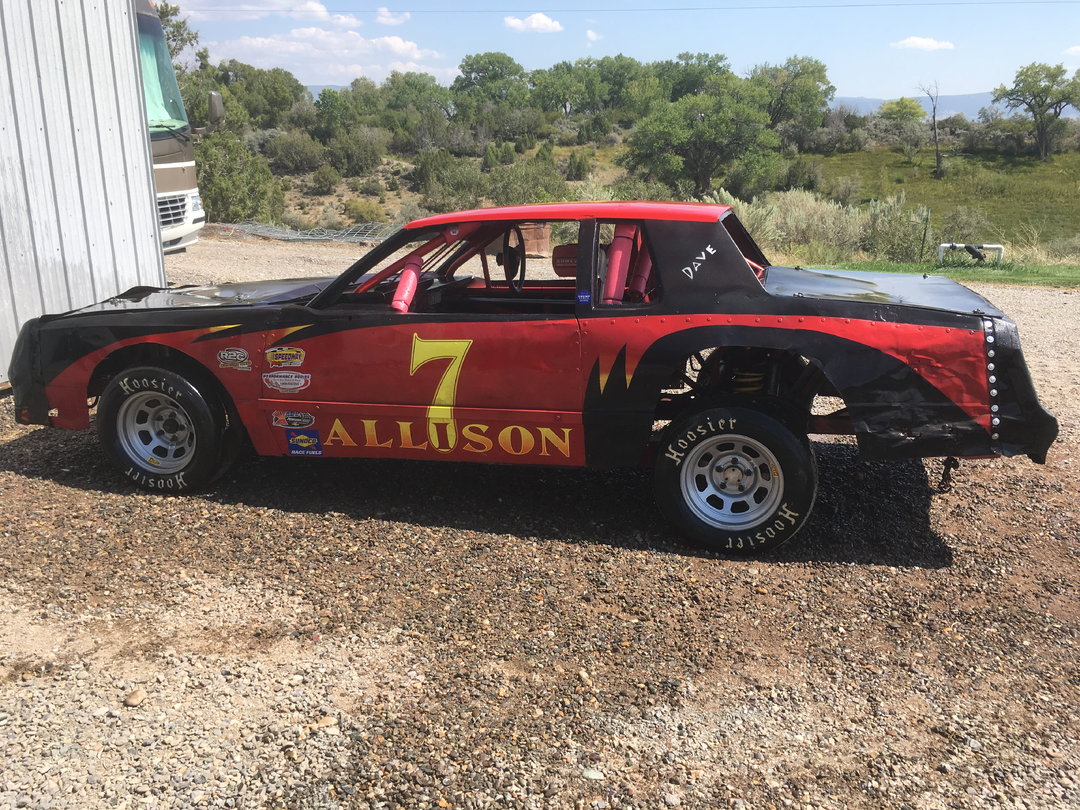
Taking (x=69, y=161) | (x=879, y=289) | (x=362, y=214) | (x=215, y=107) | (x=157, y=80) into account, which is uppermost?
(x=157, y=80)

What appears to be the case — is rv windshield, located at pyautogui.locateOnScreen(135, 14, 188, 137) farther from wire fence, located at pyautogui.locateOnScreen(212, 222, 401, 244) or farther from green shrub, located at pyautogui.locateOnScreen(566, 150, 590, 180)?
green shrub, located at pyautogui.locateOnScreen(566, 150, 590, 180)

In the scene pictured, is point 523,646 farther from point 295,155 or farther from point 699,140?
point 699,140

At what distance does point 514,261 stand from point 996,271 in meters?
13.7

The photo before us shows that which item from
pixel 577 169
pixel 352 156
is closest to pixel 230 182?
pixel 352 156

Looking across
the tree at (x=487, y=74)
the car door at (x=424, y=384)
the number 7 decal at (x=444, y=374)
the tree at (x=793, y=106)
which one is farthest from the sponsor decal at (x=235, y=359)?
the tree at (x=487, y=74)

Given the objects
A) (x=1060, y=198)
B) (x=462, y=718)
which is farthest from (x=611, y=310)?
(x=1060, y=198)

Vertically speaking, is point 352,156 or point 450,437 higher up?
point 352,156

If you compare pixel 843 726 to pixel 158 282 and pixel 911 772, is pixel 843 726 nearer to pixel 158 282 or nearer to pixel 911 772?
pixel 911 772

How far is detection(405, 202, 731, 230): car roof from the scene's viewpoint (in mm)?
4594

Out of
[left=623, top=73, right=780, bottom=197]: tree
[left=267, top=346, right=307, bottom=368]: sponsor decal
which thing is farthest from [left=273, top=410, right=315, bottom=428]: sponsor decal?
[left=623, top=73, right=780, bottom=197]: tree

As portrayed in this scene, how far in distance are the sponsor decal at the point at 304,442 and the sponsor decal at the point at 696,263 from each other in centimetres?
221

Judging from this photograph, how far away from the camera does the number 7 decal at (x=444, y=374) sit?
4.71 metres

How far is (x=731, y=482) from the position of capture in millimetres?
4578

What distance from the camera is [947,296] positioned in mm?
4668
